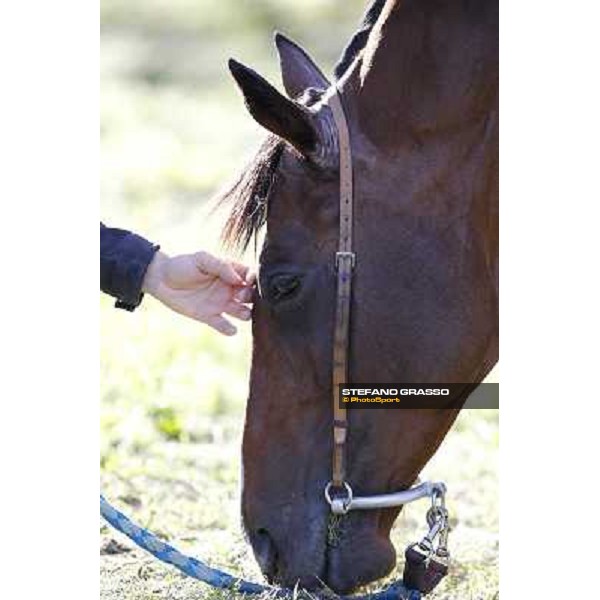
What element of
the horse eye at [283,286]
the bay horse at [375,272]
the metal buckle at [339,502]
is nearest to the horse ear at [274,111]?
the bay horse at [375,272]

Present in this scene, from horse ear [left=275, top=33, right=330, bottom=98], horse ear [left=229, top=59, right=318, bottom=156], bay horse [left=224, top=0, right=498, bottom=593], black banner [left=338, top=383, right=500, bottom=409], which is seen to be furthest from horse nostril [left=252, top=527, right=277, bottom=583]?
horse ear [left=275, top=33, right=330, bottom=98]

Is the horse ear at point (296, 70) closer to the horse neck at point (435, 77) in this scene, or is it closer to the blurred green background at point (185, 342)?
the blurred green background at point (185, 342)

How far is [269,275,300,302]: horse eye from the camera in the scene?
3260mm

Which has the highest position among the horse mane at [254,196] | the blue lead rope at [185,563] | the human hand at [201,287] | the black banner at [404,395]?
the horse mane at [254,196]

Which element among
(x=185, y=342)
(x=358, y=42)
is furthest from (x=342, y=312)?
(x=185, y=342)

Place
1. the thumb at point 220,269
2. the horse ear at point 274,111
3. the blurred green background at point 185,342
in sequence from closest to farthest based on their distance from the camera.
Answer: the horse ear at point 274,111 < the thumb at point 220,269 < the blurred green background at point 185,342

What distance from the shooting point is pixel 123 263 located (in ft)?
11.4

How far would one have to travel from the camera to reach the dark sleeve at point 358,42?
3.46 m

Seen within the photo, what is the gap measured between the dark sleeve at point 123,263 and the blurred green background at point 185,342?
17cm

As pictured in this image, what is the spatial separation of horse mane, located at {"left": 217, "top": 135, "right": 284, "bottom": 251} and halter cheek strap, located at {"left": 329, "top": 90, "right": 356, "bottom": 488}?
153 millimetres

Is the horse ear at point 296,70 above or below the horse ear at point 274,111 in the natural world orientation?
above

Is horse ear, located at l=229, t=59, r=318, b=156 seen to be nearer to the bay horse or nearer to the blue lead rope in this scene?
the bay horse
